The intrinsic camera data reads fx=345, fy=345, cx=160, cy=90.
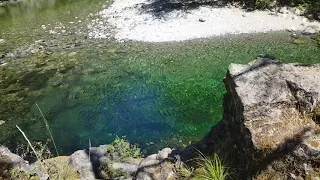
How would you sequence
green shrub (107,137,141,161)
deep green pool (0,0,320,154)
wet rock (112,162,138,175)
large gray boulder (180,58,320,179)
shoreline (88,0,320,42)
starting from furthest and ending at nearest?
shoreline (88,0,320,42), deep green pool (0,0,320,154), green shrub (107,137,141,161), wet rock (112,162,138,175), large gray boulder (180,58,320,179)

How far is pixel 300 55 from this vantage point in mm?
11625

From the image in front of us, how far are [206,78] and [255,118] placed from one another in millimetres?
6743

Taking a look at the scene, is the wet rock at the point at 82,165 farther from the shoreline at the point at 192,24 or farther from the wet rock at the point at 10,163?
the shoreline at the point at 192,24

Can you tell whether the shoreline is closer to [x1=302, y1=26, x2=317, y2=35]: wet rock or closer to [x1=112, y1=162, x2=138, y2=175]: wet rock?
[x1=302, y1=26, x2=317, y2=35]: wet rock

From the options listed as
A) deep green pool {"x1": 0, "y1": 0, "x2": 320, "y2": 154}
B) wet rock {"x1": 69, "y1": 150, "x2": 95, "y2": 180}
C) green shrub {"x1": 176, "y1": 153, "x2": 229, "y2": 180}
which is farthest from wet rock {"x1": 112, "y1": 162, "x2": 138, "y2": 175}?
deep green pool {"x1": 0, "y1": 0, "x2": 320, "y2": 154}

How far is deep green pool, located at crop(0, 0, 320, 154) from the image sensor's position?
858cm

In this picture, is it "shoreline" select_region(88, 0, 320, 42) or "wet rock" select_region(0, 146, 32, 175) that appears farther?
"shoreline" select_region(88, 0, 320, 42)

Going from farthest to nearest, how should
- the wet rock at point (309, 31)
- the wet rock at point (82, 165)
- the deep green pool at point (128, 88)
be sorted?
the wet rock at point (309, 31) → the deep green pool at point (128, 88) → the wet rock at point (82, 165)

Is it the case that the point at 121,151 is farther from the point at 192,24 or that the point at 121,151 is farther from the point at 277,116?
the point at 192,24

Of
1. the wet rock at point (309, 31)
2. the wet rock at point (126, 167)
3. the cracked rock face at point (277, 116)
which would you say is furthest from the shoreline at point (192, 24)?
the cracked rock face at point (277, 116)

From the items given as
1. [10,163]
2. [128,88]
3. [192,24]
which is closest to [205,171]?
[10,163]

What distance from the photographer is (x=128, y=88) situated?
10.6 m

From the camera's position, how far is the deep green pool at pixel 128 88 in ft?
28.1

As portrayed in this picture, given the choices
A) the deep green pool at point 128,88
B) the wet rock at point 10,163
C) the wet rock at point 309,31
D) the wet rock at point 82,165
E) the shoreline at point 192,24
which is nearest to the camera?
the wet rock at point 10,163
